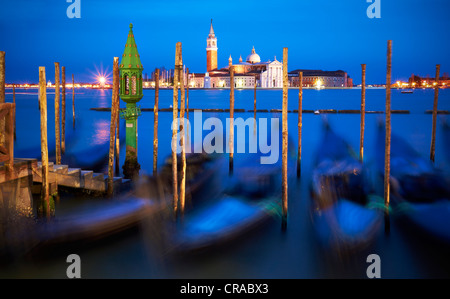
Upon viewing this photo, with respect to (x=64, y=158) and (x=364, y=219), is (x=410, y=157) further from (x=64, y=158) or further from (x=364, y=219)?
(x=64, y=158)

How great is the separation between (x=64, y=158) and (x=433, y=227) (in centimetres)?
1009

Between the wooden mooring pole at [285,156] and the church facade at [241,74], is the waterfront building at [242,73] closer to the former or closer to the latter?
the church facade at [241,74]

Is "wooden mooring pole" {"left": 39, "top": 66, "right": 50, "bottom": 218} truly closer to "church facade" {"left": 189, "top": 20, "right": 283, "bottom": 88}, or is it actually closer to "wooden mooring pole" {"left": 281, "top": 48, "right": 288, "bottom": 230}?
"wooden mooring pole" {"left": 281, "top": 48, "right": 288, "bottom": 230}

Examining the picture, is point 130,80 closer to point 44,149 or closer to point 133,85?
point 133,85

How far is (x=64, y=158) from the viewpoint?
44.5 feet

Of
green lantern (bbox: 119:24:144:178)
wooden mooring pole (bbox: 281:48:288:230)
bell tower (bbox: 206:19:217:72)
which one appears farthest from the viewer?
bell tower (bbox: 206:19:217:72)

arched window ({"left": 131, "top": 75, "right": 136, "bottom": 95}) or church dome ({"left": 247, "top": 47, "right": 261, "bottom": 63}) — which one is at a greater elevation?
church dome ({"left": 247, "top": 47, "right": 261, "bottom": 63})

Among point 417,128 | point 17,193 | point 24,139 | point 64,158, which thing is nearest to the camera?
point 17,193

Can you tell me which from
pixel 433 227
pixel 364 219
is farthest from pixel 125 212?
pixel 433 227

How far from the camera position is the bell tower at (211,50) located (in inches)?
4808

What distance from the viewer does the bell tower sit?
12212 cm

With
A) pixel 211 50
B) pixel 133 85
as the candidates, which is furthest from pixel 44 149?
pixel 211 50

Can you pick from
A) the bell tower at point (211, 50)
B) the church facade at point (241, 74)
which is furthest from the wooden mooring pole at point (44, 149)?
the bell tower at point (211, 50)

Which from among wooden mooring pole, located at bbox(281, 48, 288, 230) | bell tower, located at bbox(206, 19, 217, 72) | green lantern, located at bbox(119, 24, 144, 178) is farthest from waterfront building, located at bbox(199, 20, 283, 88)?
wooden mooring pole, located at bbox(281, 48, 288, 230)
